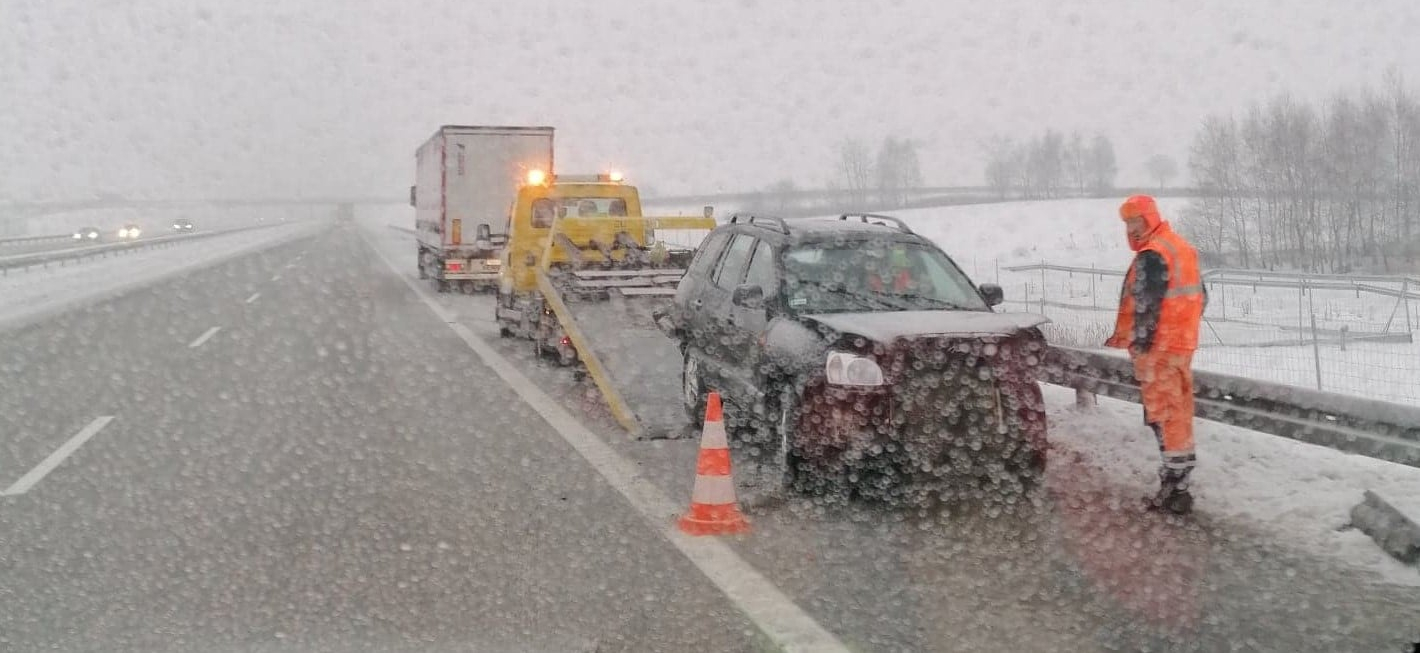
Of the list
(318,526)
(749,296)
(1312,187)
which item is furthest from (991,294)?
(1312,187)

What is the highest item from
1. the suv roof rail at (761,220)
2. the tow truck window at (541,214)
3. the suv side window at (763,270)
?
the tow truck window at (541,214)

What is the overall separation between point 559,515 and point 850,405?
165cm

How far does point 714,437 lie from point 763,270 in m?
1.84

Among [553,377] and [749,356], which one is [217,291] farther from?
[749,356]

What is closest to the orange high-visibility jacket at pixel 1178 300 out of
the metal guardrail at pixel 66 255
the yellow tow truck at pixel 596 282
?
the yellow tow truck at pixel 596 282

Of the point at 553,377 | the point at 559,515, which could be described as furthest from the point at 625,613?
the point at 553,377

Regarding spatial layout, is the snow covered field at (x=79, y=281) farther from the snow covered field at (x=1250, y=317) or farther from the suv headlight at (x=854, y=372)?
the snow covered field at (x=1250, y=317)

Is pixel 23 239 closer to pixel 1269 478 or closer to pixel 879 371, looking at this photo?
pixel 879 371

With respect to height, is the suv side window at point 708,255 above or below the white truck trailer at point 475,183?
below

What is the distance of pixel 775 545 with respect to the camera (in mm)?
5719

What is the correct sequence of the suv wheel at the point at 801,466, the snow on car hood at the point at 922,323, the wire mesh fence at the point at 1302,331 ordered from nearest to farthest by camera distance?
the snow on car hood at the point at 922,323, the suv wheel at the point at 801,466, the wire mesh fence at the point at 1302,331

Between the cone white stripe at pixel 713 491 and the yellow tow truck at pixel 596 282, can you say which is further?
the yellow tow truck at pixel 596 282

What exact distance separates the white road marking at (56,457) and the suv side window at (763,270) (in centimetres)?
447

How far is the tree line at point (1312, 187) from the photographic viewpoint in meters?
42.6
